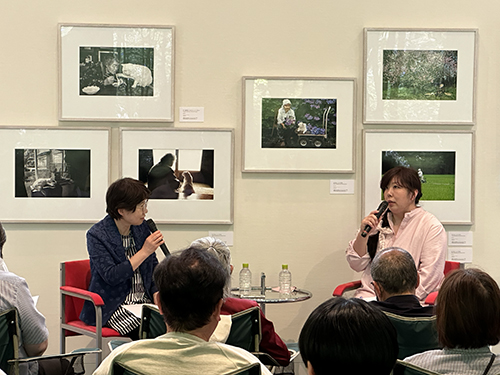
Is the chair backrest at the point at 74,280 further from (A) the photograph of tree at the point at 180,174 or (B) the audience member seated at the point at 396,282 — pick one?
(B) the audience member seated at the point at 396,282

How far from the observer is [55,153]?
4.53 m

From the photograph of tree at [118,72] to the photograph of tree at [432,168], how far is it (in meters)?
1.99

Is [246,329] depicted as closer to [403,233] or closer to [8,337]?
[8,337]

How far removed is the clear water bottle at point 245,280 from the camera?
4113mm

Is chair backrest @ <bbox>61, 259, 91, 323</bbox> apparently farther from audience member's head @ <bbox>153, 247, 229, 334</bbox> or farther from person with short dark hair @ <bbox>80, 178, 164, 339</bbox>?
audience member's head @ <bbox>153, 247, 229, 334</bbox>

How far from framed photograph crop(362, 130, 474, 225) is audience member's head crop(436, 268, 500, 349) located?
110 inches

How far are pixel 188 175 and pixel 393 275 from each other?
226 cm

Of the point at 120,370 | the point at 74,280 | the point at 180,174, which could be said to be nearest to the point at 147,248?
the point at 74,280

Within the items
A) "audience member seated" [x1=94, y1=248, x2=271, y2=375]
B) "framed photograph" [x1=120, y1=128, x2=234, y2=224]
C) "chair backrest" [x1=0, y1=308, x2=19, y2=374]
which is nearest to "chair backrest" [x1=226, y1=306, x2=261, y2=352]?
"audience member seated" [x1=94, y1=248, x2=271, y2=375]

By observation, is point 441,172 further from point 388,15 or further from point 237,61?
point 237,61

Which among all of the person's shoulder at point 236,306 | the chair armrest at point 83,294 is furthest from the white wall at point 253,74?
the person's shoulder at point 236,306

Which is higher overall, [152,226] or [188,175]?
[188,175]

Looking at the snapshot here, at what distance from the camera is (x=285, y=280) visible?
169 inches

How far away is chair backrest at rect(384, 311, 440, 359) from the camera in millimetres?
2361
